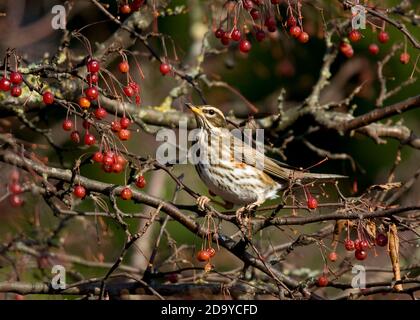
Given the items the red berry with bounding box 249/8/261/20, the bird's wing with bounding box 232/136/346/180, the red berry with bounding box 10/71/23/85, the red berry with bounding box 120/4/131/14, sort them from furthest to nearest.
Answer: the bird's wing with bounding box 232/136/346/180 → the red berry with bounding box 120/4/131/14 → the red berry with bounding box 249/8/261/20 → the red berry with bounding box 10/71/23/85

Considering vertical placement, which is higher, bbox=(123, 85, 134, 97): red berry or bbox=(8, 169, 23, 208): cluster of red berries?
bbox=(123, 85, 134, 97): red berry

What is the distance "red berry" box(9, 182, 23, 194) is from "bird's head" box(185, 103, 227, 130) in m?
1.35

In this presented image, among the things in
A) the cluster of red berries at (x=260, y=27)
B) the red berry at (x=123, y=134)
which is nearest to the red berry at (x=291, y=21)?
the cluster of red berries at (x=260, y=27)

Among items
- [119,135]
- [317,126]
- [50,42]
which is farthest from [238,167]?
[50,42]

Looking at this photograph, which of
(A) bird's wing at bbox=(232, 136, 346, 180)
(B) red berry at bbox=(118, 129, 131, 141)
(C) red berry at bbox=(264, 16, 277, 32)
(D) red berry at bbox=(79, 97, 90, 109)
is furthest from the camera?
(A) bird's wing at bbox=(232, 136, 346, 180)

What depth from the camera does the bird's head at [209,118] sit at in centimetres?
568

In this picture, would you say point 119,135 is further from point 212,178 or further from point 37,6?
point 37,6

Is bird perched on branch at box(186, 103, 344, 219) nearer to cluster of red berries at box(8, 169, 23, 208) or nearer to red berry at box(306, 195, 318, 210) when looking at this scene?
cluster of red berries at box(8, 169, 23, 208)

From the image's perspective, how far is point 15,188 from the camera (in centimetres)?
491

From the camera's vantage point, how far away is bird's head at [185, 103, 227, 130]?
5684 millimetres

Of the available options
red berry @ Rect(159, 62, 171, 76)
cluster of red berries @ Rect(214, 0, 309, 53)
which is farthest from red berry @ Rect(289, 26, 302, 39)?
red berry @ Rect(159, 62, 171, 76)

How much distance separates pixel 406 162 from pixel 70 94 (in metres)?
3.73
